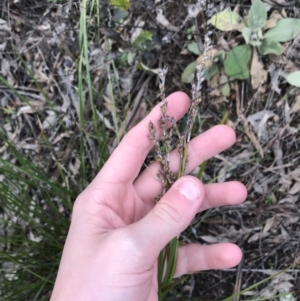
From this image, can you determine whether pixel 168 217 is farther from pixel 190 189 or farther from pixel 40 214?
pixel 40 214

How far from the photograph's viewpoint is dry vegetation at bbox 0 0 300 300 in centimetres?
141

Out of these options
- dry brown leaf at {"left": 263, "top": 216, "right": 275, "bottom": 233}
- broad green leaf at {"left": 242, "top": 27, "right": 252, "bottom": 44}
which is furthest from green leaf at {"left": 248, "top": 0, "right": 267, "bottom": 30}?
dry brown leaf at {"left": 263, "top": 216, "right": 275, "bottom": 233}

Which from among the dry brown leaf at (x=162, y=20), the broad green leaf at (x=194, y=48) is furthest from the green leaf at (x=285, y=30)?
the dry brown leaf at (x=162, y=20)

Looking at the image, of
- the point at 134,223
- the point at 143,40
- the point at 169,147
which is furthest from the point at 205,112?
the point at 134,223

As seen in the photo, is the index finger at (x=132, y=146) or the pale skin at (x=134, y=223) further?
the index finger at (x=132, y=146)

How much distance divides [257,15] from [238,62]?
156mm

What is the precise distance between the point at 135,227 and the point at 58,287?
28 centimetres

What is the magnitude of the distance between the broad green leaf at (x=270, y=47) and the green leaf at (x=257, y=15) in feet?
0.18

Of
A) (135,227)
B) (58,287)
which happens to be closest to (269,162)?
(135,227)

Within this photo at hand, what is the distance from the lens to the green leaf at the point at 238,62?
142cm

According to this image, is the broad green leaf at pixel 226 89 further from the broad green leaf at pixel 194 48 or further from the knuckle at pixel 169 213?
the knuckle at pixel 169 213

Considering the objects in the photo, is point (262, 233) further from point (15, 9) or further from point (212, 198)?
Result: point (15, 9)

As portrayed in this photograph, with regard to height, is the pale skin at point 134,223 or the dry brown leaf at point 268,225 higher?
the pale skin at point 134,223

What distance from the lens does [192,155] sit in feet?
3.97
